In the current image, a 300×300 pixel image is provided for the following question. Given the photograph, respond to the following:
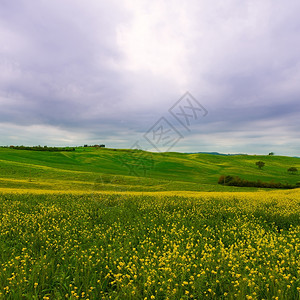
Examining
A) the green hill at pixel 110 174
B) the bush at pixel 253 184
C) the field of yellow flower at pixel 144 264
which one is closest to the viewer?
the field of yellow flower at pixel 144 264

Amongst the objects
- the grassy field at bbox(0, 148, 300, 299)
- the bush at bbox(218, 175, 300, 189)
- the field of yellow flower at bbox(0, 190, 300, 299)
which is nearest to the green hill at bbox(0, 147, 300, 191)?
the bush at bbox(218, 175, 300, 189)

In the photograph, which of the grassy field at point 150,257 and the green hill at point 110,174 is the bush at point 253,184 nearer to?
the green hill at point 110,174

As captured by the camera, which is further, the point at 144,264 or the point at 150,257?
the point at 150,257

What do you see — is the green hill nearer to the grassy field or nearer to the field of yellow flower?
the grassy field

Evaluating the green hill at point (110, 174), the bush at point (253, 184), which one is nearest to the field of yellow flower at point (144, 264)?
the green hill at point (110, 174)

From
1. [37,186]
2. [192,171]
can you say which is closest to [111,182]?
[37,186]

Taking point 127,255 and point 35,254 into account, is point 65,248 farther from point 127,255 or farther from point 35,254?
point 127,255

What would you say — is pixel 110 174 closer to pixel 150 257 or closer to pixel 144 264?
pixel 150 257

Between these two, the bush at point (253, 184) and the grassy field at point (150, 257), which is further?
the bush at point (253, 184)

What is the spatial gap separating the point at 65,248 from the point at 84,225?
7.90 feet

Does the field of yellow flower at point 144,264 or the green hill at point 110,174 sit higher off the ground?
the field of yellow flower at point 144,264

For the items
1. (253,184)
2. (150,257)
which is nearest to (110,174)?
(253,184)

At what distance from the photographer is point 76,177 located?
143 ft

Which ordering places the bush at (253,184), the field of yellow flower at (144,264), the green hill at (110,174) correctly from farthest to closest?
the bush at (253,184) < the green hill at (110,174) < the field of yellow flower at (144,264)
